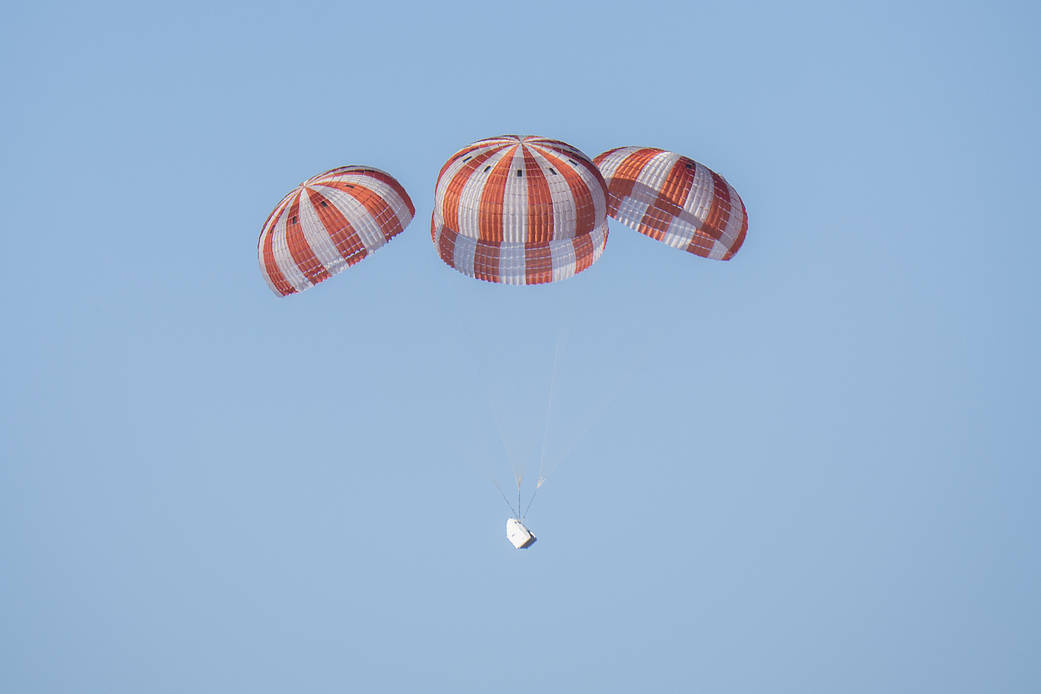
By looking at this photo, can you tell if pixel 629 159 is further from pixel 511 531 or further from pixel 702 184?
pixel 511 531

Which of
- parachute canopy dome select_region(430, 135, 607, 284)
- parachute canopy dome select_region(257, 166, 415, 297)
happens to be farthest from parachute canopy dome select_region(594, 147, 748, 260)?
parachute canopy dome select_region(257, 166, 415, 297)

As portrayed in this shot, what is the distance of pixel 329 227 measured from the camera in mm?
40312

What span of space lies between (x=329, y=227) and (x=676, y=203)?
9709mm

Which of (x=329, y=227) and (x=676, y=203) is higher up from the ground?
(x=329, y=227)

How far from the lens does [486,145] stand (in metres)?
39.3

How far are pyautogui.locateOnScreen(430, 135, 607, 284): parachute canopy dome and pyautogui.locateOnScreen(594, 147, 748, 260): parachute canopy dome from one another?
1.62 m

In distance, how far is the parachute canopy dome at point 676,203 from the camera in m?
40.5

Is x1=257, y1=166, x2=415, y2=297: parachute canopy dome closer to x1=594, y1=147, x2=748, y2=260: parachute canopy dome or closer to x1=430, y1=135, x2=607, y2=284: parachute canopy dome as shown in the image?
x1=430, y1=135, x2=607, y2=284: parachute canopy dome

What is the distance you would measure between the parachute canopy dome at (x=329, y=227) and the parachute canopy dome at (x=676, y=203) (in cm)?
622

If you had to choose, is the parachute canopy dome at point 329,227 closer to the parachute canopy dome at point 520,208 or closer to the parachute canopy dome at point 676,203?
the parachute canopy dome at point 520,208

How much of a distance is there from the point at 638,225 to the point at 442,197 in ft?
19.5

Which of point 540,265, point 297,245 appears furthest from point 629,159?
point 297,245

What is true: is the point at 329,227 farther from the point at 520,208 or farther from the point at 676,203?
the point at 676,203

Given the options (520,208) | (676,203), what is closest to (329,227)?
(520,208)
